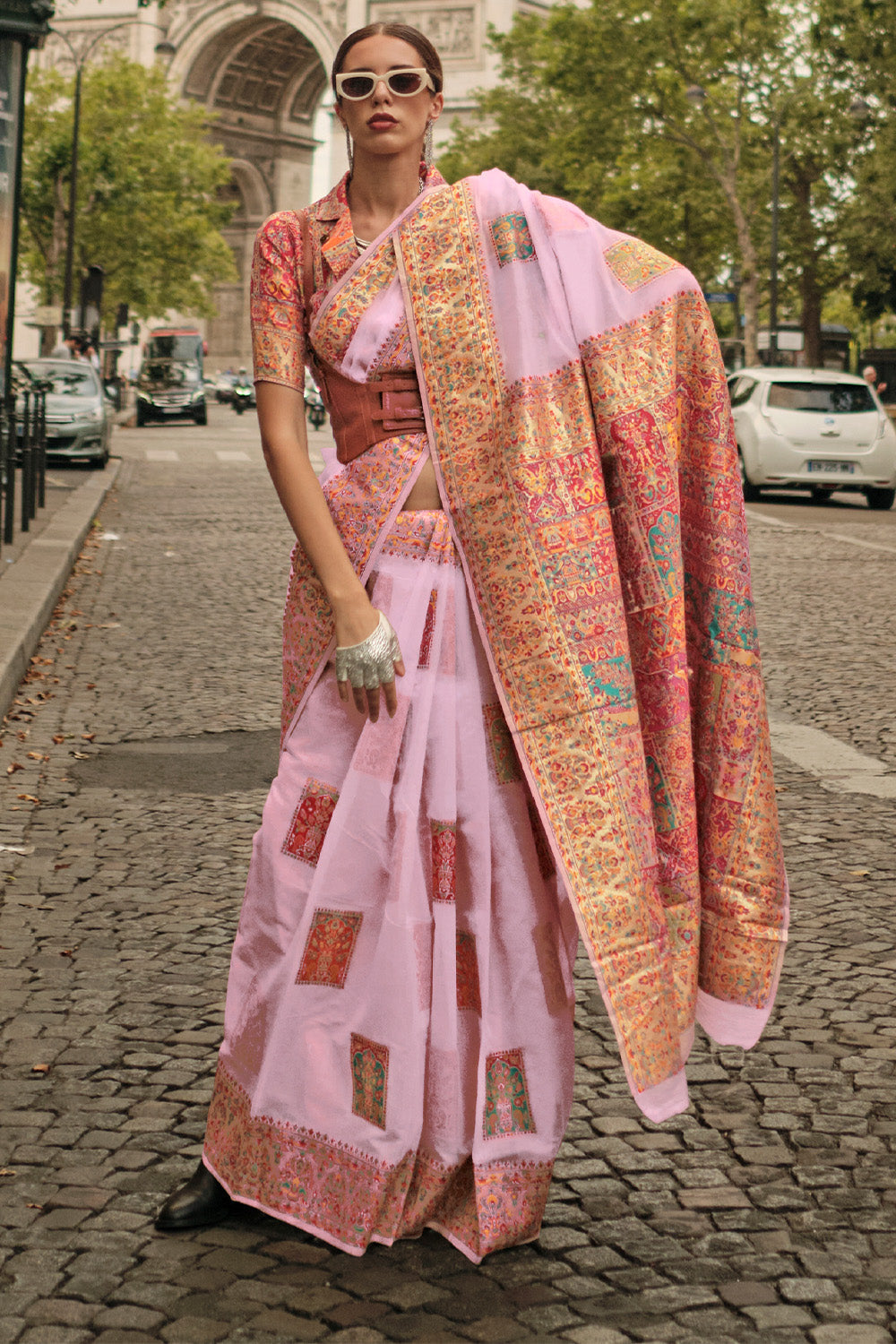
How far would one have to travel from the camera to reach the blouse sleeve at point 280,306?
2773mm

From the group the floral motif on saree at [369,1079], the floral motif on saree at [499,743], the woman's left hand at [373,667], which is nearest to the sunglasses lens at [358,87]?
the woman's left hand at [373,667]

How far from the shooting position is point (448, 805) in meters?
2.74

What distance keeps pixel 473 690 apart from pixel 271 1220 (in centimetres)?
86

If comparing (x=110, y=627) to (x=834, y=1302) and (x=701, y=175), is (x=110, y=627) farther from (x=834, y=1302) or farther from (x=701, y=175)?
(x=701, y=175)

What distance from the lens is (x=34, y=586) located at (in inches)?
415

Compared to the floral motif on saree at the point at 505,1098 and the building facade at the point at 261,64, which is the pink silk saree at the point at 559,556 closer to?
the floral motif on saree at the point at 505,1098

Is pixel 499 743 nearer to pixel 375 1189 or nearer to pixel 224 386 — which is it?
pixel 375 1189

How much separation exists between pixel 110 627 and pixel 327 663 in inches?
307

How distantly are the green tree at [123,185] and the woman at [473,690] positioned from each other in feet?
154

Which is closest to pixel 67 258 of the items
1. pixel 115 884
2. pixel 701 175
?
pixel 701 175

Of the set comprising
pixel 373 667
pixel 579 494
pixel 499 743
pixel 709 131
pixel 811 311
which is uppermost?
pixel 709 131

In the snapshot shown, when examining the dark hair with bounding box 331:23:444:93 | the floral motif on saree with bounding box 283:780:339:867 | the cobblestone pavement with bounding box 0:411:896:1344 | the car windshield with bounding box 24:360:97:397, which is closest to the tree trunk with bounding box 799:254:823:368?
the car windshield with bounding box 24:360:97:397

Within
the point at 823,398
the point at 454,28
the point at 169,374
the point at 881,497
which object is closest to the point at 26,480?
the point at 823,398

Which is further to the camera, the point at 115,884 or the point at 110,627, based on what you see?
the point at 110,627
